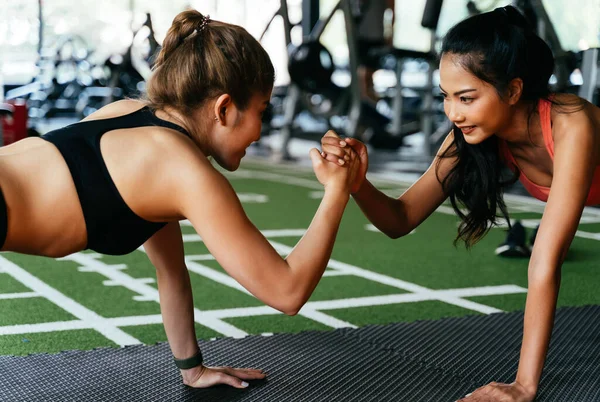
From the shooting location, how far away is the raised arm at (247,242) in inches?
53.8

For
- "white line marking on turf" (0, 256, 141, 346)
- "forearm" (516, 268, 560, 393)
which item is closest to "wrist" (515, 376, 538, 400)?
"forearm" (516, 268, 560, 393)

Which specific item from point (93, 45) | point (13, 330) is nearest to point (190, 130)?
point (13, 330)

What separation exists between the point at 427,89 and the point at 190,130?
18.5ft

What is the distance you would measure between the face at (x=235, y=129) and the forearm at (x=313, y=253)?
192 mm

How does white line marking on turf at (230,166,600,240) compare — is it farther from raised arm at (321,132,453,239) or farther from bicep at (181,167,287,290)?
bicep at (181,167,287,290)

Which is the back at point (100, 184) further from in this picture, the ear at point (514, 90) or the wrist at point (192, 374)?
the ear at point (514, 90)

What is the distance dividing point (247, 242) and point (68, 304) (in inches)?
54.9

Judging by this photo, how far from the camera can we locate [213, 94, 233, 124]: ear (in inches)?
56.5

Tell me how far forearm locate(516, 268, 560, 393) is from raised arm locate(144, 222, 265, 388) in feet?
2.04

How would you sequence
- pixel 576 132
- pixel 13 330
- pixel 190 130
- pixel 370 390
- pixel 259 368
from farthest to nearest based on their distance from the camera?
pixel 13 330
pixel 259 368
pixel 370 390
pixel 576 132
pixel 190 130

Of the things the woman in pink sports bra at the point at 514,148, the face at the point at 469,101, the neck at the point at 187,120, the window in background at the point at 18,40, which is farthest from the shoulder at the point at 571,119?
the window in background at the point at 18,40

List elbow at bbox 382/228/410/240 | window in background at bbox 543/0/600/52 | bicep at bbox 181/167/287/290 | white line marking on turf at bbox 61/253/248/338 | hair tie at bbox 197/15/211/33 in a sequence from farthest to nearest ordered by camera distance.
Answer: window in background at bbox 543/0/600/52 < white line marking on turf at bbox 61/253/248/338 < elbow at bbox 382/228/410/240 < hair tie at bbox 197/15/211/33 < bicep at bbox 181/167/287/290

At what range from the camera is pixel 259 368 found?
1949 mm

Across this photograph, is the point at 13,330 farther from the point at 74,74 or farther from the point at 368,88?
the point at 74,74
